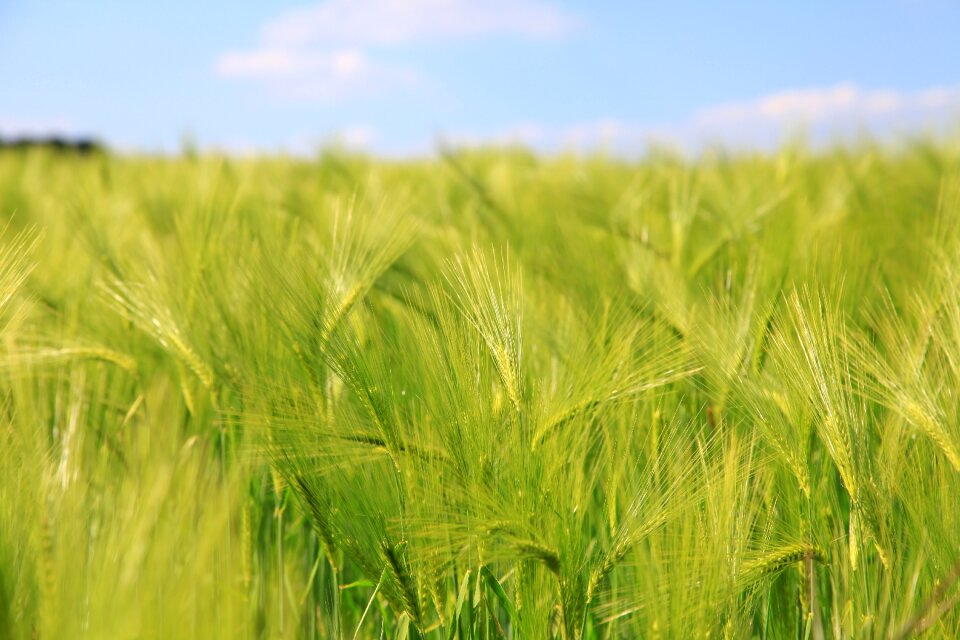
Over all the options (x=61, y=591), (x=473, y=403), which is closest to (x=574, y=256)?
(x=473, y=403)

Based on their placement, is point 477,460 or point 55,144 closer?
point 477,460

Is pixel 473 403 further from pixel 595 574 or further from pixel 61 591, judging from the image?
pixel 61 591

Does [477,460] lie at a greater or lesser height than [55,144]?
lesser

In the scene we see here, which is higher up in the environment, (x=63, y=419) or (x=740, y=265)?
(x=740, y=265)

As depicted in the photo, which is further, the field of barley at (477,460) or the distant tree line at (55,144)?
the distant tree line at (55,144)

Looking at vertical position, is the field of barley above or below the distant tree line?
below

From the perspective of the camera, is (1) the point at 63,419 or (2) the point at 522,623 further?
(1) the point at 63,419

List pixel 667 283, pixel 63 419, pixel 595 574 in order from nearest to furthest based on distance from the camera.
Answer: pixel 595 574
pixel 63 419
pixel 667 283

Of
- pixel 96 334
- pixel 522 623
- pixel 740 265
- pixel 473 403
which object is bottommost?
pixel 522 623

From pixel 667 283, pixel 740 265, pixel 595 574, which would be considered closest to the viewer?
pixel 595 574

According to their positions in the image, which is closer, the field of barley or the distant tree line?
the field of barley

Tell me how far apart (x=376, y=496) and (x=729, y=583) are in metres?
0.39

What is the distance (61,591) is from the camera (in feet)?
1.86

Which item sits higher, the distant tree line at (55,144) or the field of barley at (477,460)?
the distant tree line at (55,144)
